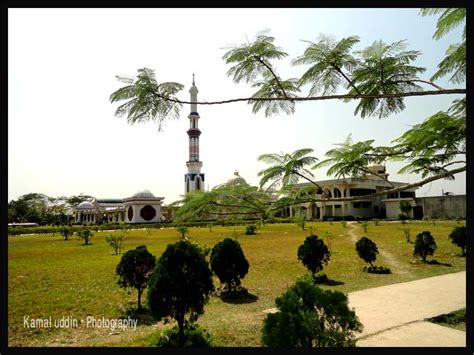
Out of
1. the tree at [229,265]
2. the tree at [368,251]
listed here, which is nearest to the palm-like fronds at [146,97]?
the tree at [229,265]

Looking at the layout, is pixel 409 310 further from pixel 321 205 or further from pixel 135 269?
pixel 321 205

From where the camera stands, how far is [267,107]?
391cm

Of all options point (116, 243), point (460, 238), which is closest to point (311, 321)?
point (460, 238)

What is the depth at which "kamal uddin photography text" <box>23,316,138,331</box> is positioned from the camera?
5.35 meters

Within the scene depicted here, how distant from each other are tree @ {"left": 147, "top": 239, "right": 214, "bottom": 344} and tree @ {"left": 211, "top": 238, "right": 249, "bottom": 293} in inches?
→ 110

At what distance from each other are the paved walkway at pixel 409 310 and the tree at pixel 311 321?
1.19 m

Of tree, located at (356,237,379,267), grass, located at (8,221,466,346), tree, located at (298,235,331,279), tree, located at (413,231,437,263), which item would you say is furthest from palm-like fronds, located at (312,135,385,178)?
tree, located at (413,231,437,263)

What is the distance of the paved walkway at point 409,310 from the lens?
417cm

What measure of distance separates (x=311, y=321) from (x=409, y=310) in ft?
10.7

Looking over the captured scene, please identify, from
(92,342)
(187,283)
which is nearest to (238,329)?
(187,283)

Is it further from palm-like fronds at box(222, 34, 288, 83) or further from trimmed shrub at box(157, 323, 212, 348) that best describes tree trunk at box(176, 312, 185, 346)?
palm-like fronds at box(222, 34, 288, 83)

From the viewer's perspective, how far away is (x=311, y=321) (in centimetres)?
306
